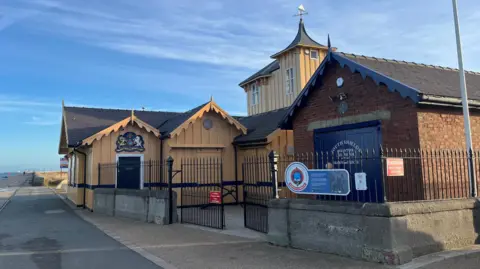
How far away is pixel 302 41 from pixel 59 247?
61.6 feet

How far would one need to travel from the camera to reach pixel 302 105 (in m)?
12.2

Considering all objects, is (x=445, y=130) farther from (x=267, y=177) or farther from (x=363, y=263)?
(x=267, y=177)

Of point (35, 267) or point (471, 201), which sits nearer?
point (35, 267)

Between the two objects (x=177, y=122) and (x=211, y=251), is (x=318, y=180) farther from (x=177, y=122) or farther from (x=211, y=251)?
(x=177, y=122)

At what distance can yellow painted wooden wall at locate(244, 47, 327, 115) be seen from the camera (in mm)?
23203

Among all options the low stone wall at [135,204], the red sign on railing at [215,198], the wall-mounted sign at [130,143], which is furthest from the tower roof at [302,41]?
the red sign on railing at [215,198]

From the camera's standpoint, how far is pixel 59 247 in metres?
9.27

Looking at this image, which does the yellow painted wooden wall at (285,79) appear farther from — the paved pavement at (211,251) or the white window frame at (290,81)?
the paved pavement at (211,251)

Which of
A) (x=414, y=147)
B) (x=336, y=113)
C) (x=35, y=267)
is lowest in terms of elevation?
(x=35, y=267)

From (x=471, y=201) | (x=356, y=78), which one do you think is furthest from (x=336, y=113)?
(x=471, y=201)

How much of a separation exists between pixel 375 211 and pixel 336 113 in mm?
4625

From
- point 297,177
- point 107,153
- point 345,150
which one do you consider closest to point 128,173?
point 107,153

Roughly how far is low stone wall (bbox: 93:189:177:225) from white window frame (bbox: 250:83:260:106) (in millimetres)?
13945

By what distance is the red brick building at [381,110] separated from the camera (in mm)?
8789
